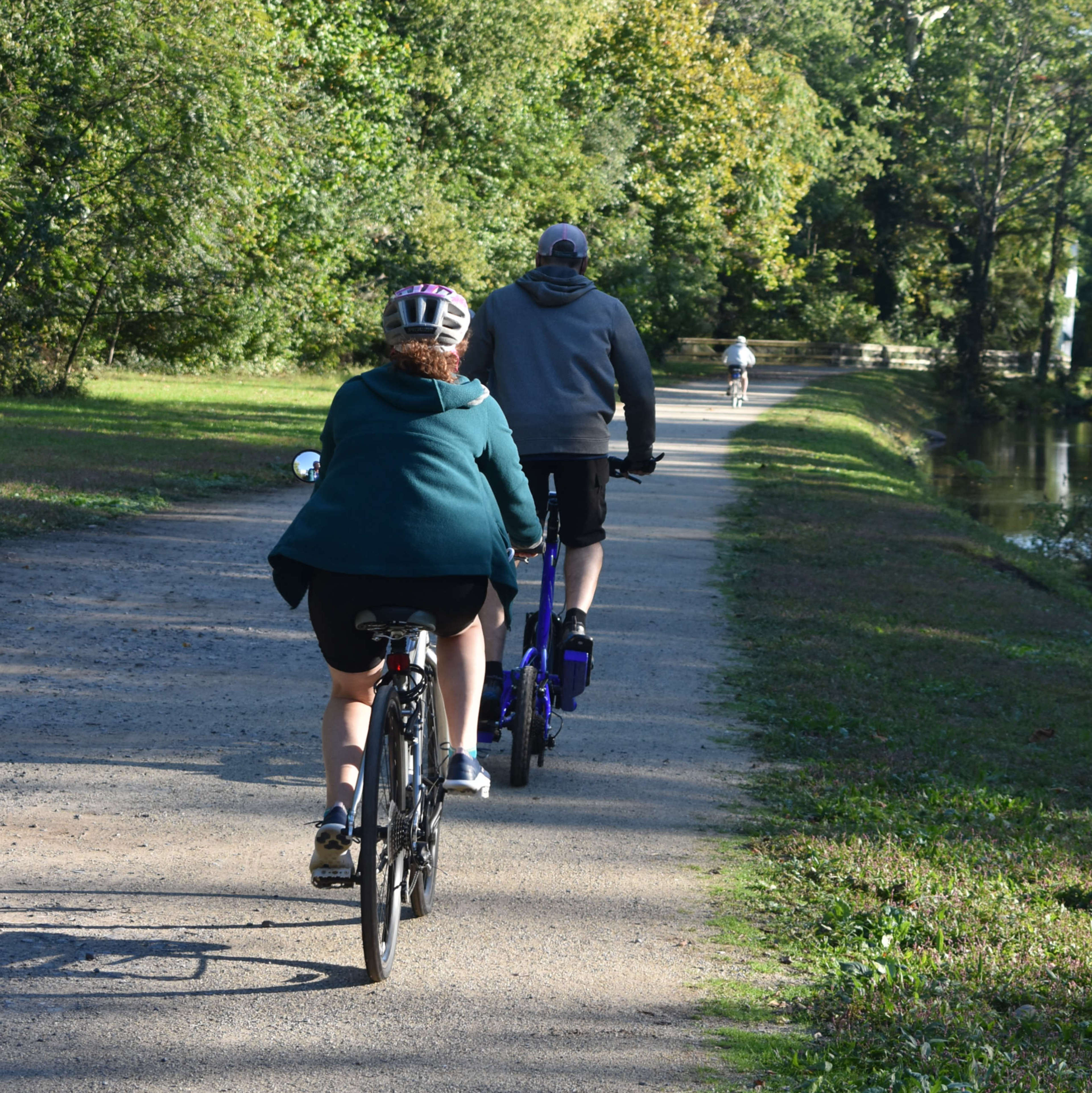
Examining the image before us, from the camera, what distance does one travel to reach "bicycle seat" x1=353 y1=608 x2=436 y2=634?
149 inches

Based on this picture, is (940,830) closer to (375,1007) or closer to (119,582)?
(375,1007)

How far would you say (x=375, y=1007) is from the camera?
3.65 meters

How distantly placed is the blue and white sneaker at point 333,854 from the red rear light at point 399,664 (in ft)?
1.32

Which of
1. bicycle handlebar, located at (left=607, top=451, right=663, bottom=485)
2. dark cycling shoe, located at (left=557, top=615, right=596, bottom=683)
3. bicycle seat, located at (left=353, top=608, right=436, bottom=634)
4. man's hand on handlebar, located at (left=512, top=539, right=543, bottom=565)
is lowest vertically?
dark cycling shoe, located at (left=557, top=615, right=596, bottom=683)

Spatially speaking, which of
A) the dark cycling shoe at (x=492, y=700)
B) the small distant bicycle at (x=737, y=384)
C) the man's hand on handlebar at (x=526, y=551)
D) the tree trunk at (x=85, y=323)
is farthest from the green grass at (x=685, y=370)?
the man's hand on handlebar at (x=526, y=551)

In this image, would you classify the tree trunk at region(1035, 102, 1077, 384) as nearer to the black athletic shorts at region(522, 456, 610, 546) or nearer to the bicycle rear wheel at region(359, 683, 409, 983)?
the black athletic shorts at region(522, 456, 610, 546)

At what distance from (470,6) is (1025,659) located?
92.9 feet

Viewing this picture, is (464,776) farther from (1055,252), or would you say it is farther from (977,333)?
(1055,252)

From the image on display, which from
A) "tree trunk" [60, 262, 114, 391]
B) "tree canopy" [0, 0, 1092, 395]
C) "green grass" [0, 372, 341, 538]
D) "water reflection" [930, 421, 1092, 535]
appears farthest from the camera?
Answer: "water reflection" [930, 421, 1092, 535]

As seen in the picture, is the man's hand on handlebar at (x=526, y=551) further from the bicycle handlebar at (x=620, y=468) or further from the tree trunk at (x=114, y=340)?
the tree trunk at (x=114, y=340)

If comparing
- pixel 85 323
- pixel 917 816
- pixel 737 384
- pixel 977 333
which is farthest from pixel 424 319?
pixel 977 333

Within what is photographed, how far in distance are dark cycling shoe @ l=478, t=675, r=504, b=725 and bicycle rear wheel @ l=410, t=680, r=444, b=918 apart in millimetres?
1155

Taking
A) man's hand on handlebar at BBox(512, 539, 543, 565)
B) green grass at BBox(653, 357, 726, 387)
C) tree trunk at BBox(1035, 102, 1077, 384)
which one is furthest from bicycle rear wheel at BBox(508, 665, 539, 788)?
tree trunk at BBox(1035, 102, 1077, 384)

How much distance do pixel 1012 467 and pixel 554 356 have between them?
97.7 ft
